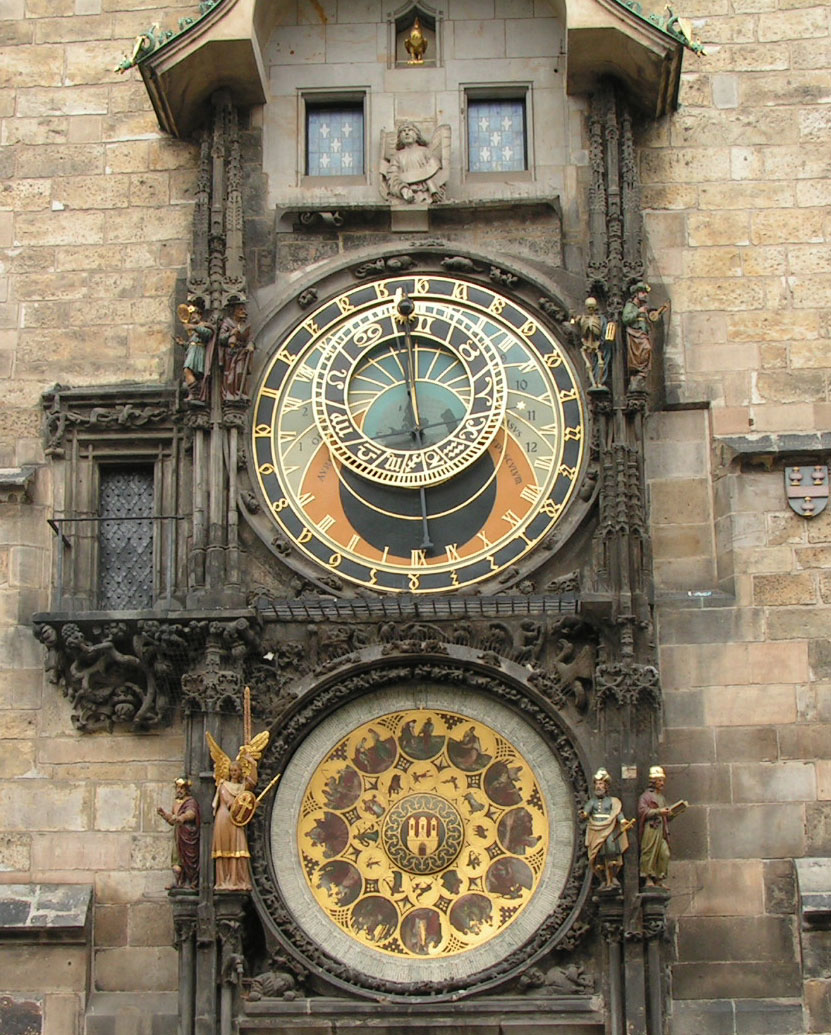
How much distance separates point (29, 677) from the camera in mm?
14398

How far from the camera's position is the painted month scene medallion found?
13609 millimetres

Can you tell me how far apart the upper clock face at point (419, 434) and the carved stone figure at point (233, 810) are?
1.37 m

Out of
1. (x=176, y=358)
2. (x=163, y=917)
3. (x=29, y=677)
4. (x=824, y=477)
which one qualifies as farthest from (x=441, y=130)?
(x=163, y=917)

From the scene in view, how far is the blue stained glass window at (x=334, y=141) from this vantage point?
15281 millimetres

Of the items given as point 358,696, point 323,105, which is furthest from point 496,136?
point 358,696

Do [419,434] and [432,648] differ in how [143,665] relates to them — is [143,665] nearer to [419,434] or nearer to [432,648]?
[432,648]

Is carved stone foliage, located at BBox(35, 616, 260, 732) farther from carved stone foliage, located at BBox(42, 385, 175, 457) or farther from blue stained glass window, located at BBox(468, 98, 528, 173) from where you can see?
blue stained glass window, located at BBox(468, 98, 528, 173)

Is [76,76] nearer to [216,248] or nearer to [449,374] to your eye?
[216,248]

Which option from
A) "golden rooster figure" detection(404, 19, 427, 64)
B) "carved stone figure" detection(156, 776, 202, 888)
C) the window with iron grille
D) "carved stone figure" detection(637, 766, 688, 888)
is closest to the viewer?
"carved stone figure" detection(637, 766, 688, 888)

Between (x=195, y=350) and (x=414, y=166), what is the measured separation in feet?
6.25

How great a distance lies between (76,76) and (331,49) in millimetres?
1675

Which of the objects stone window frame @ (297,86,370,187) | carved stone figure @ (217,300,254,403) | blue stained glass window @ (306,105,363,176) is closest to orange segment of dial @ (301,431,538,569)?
carved stone figure @ (217,300,254,403)

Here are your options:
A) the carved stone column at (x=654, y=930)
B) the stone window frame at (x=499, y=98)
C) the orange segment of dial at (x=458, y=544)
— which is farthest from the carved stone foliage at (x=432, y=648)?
the stone window frame at (x=499, y=98)

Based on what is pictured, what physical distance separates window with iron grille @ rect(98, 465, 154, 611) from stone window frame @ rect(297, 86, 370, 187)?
2139 mm
